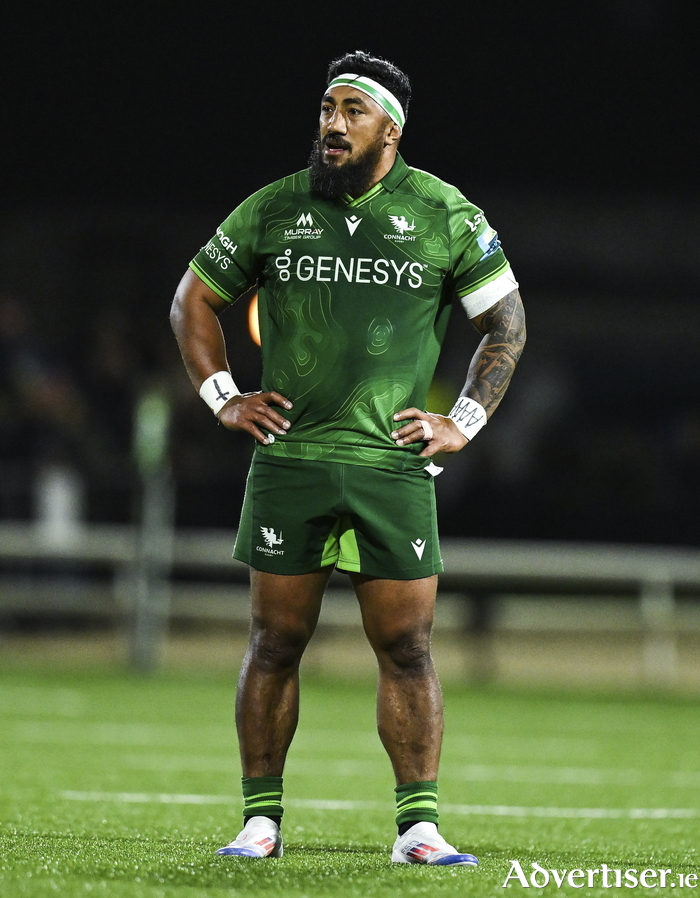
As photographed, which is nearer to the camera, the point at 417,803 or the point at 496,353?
the point at 417,803

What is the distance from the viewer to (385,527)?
4211 mm

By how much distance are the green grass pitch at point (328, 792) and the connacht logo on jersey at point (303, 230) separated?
1.69 metres

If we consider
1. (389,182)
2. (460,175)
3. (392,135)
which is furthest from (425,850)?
(460,175)

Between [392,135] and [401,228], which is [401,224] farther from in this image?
[392,135]

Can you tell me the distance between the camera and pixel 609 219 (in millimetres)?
24219

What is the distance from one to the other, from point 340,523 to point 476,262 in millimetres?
833

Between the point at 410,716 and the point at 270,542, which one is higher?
the point at 270,542

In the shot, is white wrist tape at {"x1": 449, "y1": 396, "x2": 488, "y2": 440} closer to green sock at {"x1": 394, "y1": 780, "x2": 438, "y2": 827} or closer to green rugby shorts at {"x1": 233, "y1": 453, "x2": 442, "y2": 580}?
green rugby shorts at {"x1": 233, "y1": 453, "x2": 442, "y2": 580}

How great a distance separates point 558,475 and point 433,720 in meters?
14.4

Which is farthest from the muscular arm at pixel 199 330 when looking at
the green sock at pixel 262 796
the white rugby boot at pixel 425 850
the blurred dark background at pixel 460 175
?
the blurred dark background at pixel 460 175

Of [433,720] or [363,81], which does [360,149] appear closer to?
[363,81]

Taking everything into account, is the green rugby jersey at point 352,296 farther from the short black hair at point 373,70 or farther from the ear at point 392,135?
the short black hair at point 373,70

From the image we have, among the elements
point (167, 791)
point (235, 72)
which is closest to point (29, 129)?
point (235, 72)

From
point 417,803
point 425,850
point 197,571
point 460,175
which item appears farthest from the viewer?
point 460,175
